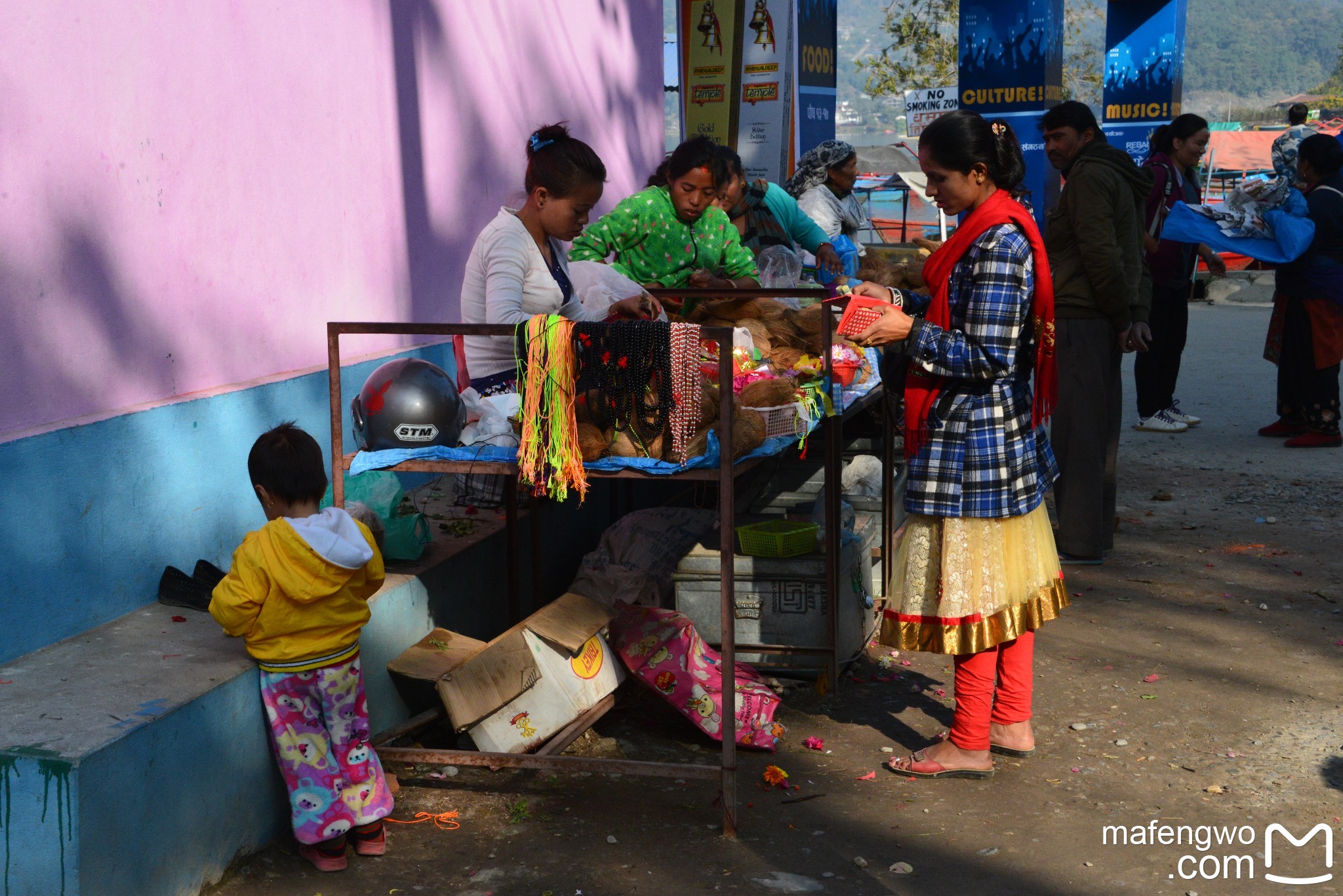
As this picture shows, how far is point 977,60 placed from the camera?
11.9m

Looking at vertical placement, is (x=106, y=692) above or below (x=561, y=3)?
below

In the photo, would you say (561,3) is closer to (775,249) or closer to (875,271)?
(775,249)

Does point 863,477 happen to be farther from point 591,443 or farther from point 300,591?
A: point 300,591

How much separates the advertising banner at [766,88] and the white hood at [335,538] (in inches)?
293

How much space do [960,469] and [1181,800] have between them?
1180 mm

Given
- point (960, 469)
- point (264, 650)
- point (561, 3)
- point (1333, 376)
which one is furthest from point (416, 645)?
point (1333, 376)

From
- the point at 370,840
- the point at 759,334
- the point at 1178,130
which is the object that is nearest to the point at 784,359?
the point at 759,334

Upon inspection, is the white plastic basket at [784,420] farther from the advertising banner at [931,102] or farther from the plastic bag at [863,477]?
the advertising banner at [931,102]

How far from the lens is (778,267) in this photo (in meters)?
6.21

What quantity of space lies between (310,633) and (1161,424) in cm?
765

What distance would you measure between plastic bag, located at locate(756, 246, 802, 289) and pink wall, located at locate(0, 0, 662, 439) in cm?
145

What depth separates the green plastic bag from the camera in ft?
13.2

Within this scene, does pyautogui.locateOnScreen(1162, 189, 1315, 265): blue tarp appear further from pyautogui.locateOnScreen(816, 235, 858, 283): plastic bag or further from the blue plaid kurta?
the blue plaid kurta

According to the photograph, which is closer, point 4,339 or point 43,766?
point 43,766
